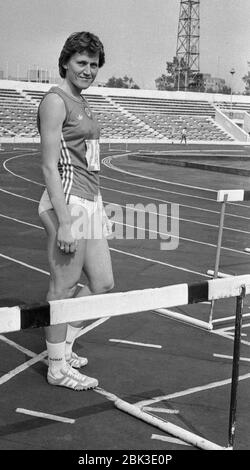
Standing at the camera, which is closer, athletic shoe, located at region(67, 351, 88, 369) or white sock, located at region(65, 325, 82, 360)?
white sock, located at region(65, 325, 82, 360)

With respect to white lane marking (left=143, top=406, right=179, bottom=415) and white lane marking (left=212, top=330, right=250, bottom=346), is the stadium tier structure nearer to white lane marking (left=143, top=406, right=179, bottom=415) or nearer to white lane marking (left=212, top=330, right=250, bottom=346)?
white lane marking (left=212, top=330, right=250, bottom=346)

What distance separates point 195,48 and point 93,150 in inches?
3450

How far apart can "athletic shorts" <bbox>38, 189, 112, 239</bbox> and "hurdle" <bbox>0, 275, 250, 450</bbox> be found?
1.04 metres

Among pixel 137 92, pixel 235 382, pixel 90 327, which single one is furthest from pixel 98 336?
pixel 137 92

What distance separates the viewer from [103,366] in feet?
16.0

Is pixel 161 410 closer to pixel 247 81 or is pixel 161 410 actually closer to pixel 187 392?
pixel 187 392

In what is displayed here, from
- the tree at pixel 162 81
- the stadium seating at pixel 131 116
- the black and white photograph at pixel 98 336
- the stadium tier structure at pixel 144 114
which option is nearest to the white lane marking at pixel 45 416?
the black and white photograph at pixel 98 336

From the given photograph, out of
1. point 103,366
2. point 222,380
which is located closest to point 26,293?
point 103,366

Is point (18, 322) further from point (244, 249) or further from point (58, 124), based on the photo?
point (244, 249)

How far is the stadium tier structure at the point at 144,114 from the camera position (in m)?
57.5

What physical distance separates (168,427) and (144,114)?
216 feet

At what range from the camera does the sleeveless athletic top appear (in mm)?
4113

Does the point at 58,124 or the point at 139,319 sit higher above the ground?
the point at 58,124

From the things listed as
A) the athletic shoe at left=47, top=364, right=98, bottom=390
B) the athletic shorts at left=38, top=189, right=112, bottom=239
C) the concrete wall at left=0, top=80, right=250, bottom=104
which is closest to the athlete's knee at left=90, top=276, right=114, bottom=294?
A: the athletic shorts at left=38, top=189, right=112, bottom=239
